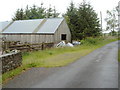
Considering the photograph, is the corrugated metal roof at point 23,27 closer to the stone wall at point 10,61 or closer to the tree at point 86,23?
the tree at point 86,23

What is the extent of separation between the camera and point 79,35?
35875mm

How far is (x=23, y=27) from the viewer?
3359cm

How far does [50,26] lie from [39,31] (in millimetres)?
2282

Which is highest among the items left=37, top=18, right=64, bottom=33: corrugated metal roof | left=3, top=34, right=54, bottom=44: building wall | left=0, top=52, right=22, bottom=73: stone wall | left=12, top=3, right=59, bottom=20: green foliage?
left=12, top=3, right=59, bottom=20: green foliage

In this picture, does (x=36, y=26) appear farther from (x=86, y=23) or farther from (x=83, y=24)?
(x=86, y=23)

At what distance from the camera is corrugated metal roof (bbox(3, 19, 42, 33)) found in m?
31.9

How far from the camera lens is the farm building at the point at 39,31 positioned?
2867 cm

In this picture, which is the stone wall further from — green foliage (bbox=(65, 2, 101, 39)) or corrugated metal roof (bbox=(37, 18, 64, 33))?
green foliage (bbox=(65, 2, 101, 39))

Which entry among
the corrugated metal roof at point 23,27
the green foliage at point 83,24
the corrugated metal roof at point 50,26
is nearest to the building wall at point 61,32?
the corrugated metal roof at point 50,26

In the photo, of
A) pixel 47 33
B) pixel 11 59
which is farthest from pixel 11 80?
pixel 47 33

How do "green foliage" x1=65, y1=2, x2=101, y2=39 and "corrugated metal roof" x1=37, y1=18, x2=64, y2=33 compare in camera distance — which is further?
"green foliage" x1=65, y1=2, x2=101, y2=39

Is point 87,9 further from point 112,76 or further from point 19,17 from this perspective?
point 112,76

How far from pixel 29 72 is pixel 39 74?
32.8 inches

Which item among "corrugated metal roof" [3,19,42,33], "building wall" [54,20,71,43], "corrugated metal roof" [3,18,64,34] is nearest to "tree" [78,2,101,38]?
"building wall" [54,20,71,43]
